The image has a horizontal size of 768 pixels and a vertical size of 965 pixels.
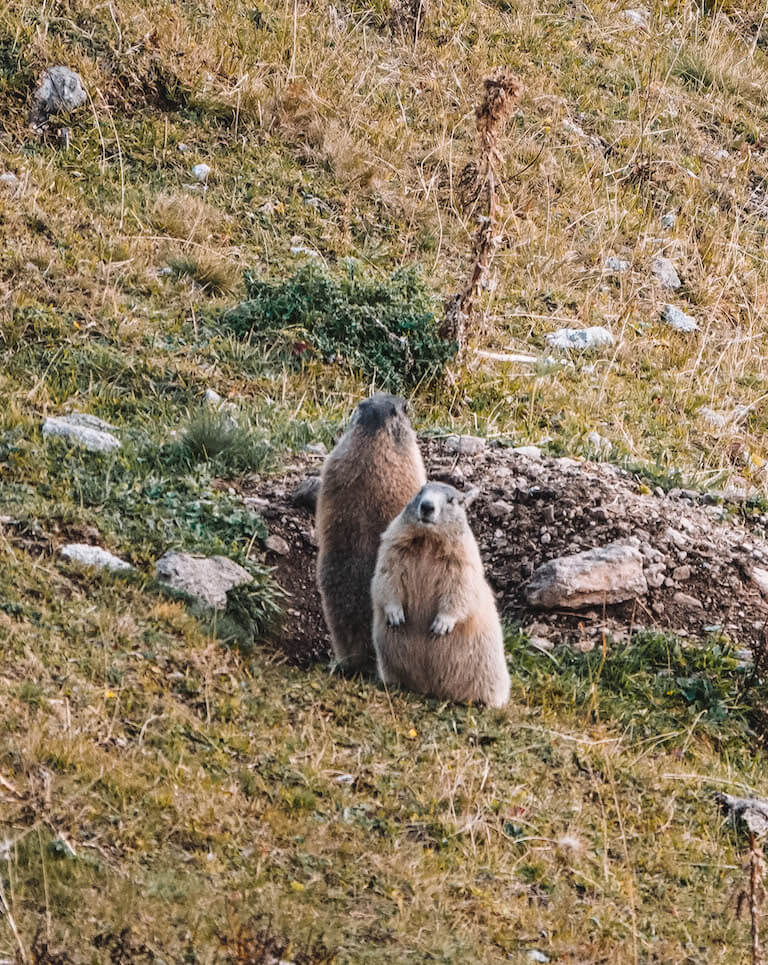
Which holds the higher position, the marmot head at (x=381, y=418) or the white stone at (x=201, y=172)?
the marmot head at (x=381, y=418)

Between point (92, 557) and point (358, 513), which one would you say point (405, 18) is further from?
point (92, 557)

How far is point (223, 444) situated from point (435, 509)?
214 centimetres

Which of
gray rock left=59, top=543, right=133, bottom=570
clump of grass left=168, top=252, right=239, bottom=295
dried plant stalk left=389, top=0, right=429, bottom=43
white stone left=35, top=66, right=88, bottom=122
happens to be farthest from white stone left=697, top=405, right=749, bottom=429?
white stone left=35, top=66, right=88, bottom=122

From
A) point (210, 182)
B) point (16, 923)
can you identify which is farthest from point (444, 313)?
point (16, 923)

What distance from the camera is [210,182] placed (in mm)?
10211

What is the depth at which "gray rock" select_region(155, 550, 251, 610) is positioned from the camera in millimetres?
5918

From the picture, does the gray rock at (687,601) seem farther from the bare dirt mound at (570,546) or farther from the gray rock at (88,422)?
the gray rock at (88,422)

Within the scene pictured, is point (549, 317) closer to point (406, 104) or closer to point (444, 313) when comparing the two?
point (444, 313)

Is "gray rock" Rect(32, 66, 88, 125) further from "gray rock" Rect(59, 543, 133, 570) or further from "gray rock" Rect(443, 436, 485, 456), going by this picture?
"gray rock" Rect(59, 543, 133, 570)

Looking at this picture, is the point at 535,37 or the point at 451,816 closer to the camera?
the point at 451,816

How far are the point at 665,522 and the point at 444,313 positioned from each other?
9.16 feet

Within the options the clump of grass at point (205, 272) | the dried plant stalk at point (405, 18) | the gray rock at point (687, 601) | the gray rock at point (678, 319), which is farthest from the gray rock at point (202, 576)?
the dried plant stalk at point (405, 18)

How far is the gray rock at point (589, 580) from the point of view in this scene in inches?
260

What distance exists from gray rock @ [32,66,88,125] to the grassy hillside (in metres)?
0.11
